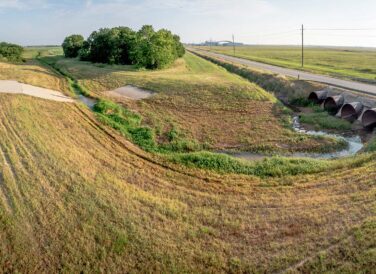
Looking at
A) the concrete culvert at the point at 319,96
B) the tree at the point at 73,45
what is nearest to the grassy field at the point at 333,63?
the concrete culvert at the point at 319,96

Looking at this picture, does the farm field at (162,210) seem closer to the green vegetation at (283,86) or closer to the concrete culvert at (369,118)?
the concrete culvert at (369,118)

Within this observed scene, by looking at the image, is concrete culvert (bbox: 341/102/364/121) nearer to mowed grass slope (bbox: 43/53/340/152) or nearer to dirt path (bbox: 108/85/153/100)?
mowed grass slope (bbox: 43/53/340/152)

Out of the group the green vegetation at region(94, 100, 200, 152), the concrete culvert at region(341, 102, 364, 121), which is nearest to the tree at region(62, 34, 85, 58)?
the green vegetation at region(94, 100, 200, 152)

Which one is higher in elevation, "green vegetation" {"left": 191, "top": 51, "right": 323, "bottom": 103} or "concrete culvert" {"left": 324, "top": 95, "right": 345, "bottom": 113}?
"green vegetation" {"left": 191, "top": 51, "right": 323, "bottom": 103}

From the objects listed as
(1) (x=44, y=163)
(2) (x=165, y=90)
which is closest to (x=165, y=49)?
(2) (x=165, y=90)

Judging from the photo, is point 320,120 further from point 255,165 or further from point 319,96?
point 255,165

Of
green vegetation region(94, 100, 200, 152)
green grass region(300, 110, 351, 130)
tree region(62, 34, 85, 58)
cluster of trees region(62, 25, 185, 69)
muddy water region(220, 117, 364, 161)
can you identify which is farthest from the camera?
tree region(62, 34, 85, 58)
